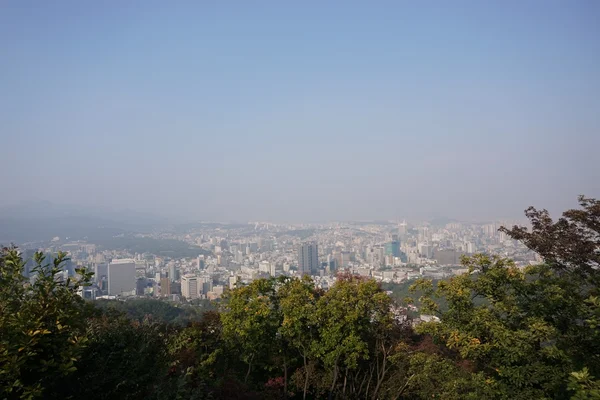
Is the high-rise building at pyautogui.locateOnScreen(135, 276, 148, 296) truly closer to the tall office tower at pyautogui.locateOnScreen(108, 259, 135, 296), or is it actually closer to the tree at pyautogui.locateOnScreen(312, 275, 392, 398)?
the tall office tower at pyautogui.locateOnScreen(108, 259, 135, 296)

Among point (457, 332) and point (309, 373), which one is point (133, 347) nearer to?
point (457, 332)

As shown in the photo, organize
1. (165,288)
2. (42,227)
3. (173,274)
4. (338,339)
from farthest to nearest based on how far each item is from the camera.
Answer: (42,227), (173,274), (165,288), (338,339)

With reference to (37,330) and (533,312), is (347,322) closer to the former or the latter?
(533,312)

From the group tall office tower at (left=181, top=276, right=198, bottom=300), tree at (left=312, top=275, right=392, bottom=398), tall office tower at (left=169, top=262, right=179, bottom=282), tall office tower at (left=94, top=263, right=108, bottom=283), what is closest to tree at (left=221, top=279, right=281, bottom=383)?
tree at (left=312, top=275, right=392, bottom=398)

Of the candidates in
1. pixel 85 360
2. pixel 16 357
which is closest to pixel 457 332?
pixel 85 360

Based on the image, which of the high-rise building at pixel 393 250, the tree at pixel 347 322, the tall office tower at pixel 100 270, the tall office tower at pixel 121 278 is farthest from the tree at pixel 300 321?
the high-rise building at pixel 393 250

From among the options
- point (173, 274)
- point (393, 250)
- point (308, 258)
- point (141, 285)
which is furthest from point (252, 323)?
point (393, 250)
